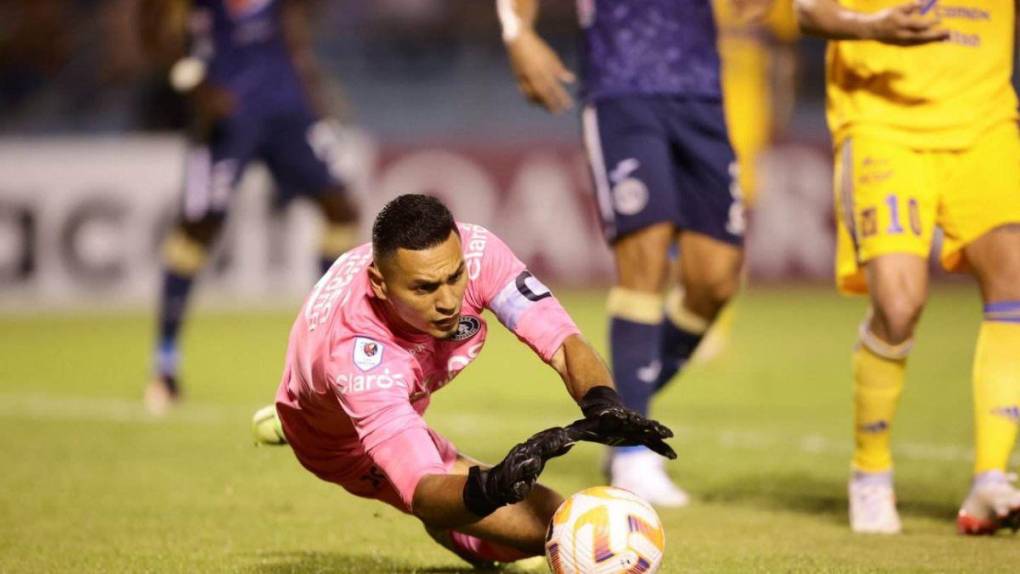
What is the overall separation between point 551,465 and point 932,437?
192 centimetres

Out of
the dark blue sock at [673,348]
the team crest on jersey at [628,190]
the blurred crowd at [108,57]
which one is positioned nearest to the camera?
the team crest on jersey at [628,190]

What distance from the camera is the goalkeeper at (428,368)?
152 inches

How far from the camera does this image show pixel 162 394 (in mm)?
8859

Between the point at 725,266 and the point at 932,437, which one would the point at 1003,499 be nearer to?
the point at 725,266

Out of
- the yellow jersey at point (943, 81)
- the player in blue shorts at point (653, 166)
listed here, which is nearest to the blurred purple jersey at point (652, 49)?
the player in blue shorts at point (653, 166)

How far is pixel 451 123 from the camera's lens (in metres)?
19.4

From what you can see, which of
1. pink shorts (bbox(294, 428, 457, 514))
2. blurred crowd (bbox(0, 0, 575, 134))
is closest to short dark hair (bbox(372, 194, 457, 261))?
pink shorts (bbox(294, 428, 457, 514))

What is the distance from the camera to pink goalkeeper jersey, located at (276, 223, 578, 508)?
13.0 feet

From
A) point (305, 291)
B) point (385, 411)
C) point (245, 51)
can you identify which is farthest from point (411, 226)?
point (305, 291)

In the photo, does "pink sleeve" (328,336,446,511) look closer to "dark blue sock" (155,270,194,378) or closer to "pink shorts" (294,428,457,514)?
"pink shorts" (294,428,457,514)

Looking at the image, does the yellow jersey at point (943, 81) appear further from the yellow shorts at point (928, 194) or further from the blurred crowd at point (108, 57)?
the blurred crowd at point (108, 57)

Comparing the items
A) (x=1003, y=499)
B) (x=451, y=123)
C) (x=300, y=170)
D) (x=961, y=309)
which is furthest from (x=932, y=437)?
(x=451, y=123)

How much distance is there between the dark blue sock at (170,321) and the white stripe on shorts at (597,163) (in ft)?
11.8

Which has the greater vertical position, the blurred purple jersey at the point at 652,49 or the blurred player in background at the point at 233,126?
the blurred purple jersey at the point at 652,49
